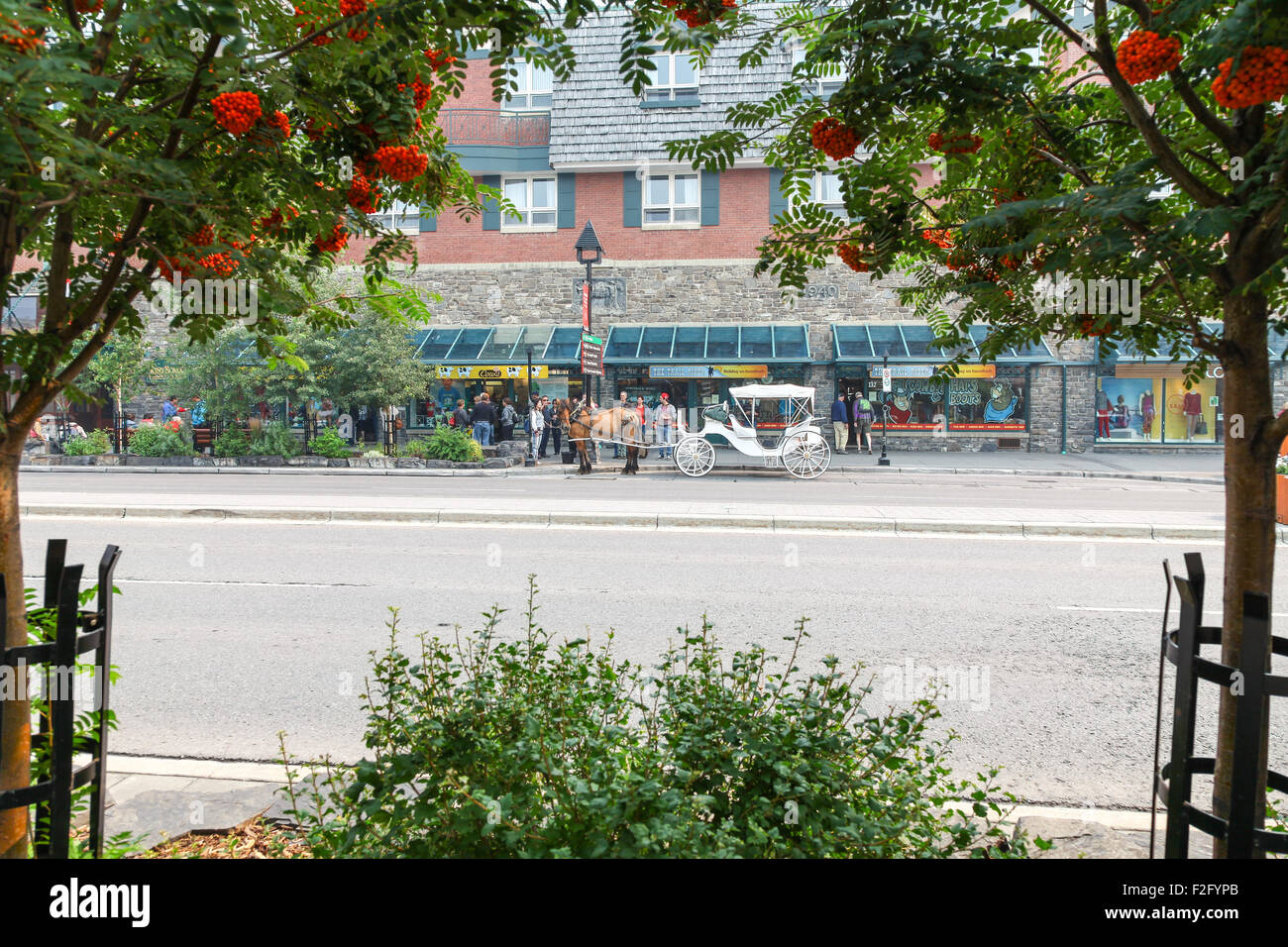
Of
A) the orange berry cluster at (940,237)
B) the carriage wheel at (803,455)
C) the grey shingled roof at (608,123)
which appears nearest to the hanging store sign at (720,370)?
the grey shingled roof at (608,123)

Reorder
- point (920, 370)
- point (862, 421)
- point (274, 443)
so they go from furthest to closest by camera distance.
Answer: point (862, 421), point (920, 370), point (274, 443)

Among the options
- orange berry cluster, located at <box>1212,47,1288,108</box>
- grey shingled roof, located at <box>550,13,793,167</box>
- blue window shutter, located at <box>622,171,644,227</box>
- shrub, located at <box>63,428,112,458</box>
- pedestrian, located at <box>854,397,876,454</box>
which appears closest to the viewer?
orange berry cluster, located at <box>1212,47,1288,108</box>

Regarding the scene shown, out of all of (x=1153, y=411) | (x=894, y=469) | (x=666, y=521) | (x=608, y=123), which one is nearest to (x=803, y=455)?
(x=894, y=469)

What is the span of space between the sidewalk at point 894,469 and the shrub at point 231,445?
1.27 metres

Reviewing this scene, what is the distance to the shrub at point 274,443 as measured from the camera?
23.9 metres

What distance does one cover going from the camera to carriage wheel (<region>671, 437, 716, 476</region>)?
21062 millimetres

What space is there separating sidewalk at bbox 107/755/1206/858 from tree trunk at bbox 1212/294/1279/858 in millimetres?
904

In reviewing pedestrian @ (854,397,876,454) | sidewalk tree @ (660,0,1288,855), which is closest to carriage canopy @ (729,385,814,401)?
pedestrian @ (854,397,876,454)

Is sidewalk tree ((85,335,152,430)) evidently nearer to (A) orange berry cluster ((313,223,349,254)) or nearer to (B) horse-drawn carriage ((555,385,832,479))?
(B) horse-drawn carriage ((555,385,832,479))

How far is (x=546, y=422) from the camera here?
27.0 metres

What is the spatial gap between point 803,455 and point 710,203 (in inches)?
450

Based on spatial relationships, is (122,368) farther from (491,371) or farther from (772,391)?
(772,391)

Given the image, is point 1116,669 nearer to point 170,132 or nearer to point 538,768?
point 538,768

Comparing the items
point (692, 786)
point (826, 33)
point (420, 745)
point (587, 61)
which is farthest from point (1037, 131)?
point (587, 61)
